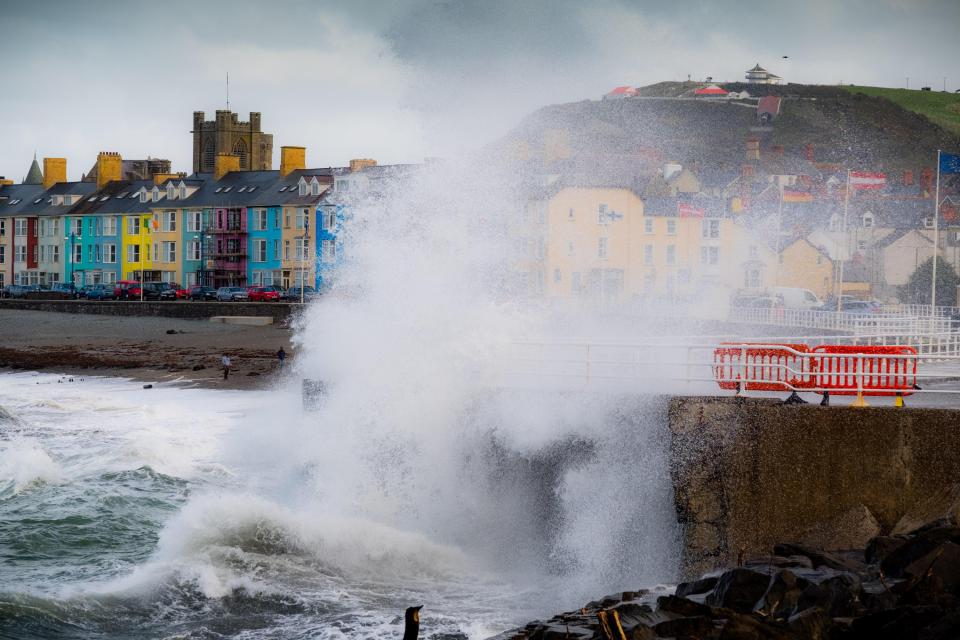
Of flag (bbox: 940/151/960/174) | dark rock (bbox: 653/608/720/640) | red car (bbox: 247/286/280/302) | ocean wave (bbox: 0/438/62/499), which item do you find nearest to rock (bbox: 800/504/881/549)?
dark rock (bbox: 653/608/720/640)

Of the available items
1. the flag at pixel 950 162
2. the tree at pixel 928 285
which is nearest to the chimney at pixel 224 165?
the tree at pixel 928 285

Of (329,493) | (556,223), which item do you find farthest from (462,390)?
(556,223)

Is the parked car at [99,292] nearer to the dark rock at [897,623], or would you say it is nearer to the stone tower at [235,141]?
the stone tower at [235,141]

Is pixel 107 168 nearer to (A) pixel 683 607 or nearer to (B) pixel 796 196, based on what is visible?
(B) pixel 796 196

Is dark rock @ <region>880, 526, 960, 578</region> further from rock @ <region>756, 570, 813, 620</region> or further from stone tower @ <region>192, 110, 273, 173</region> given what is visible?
stone tower @ <region>192, 110, 273, 173</region>

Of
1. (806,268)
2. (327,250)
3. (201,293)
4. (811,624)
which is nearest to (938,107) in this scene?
(806,268)

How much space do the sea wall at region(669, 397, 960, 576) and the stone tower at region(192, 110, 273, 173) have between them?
9136 cm

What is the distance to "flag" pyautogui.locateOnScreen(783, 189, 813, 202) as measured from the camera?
90081 millimetres

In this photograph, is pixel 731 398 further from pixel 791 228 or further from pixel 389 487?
pixel 791 228

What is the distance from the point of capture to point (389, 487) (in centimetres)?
1541

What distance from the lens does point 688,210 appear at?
Answer: 6625 centimetres

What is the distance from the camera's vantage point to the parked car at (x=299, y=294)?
199 ft

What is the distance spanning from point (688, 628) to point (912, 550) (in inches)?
95.8

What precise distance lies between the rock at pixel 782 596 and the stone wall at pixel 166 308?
1826 inches
